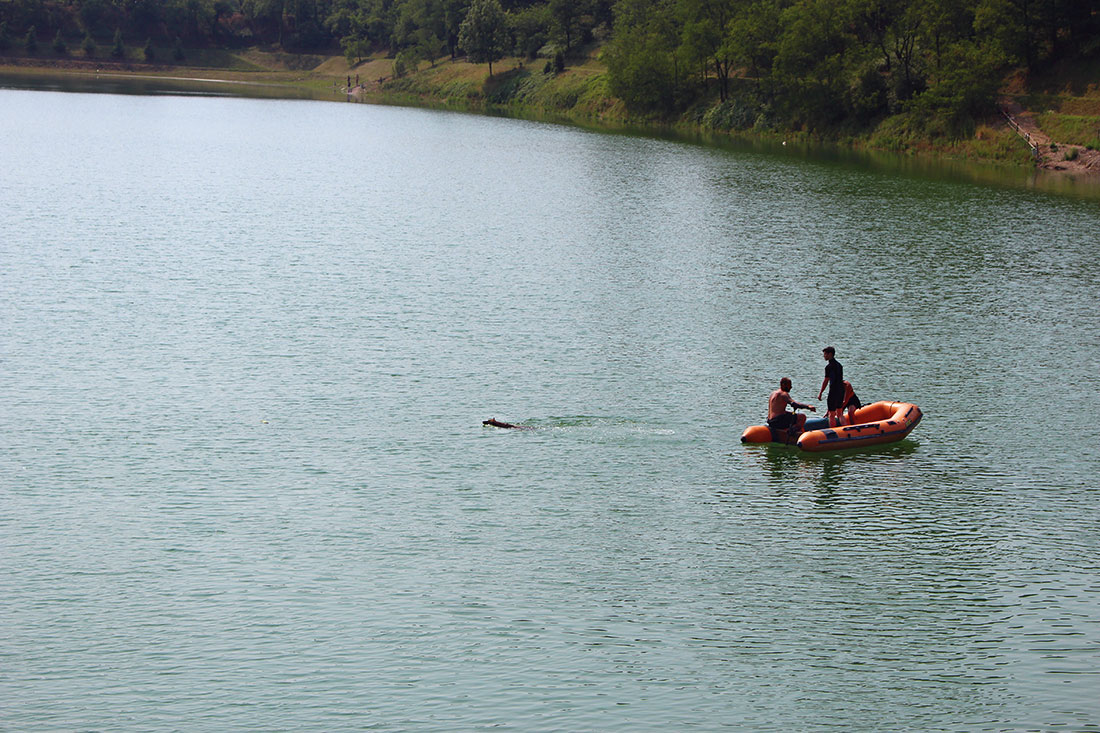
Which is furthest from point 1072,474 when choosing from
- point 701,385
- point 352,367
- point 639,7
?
point 639,7

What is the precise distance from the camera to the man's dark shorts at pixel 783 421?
28.3 m

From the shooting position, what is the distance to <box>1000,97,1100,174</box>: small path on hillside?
80.9 meters

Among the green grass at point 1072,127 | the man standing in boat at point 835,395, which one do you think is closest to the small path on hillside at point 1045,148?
the green grass at point 1072,127

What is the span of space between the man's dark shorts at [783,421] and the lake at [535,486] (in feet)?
2.23

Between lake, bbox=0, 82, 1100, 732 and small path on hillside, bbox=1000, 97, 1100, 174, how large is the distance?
28.2 m

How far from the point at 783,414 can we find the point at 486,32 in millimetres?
147272

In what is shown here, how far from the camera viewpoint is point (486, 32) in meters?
165

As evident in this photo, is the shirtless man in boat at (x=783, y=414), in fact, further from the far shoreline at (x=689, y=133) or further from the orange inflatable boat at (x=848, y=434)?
the far shoreline at (x=689, y=133)

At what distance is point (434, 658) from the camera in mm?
18219

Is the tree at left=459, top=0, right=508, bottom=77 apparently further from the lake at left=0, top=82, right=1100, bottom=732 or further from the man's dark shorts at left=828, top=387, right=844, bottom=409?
the man's dark shorts at left=828, top=387, right=844, bottom=409

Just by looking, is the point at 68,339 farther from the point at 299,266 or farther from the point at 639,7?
the point at 639,7

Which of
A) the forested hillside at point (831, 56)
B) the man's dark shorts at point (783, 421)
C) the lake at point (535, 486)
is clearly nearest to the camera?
the lake at point (535, 486)

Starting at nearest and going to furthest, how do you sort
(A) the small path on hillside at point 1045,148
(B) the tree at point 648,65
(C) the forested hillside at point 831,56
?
(A) the small path on hillside at point 1045,148 → (C) the forested hillside at point 831,56 → (B) the tree at point 648,65

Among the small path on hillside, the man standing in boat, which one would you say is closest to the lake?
the man standing in boat
